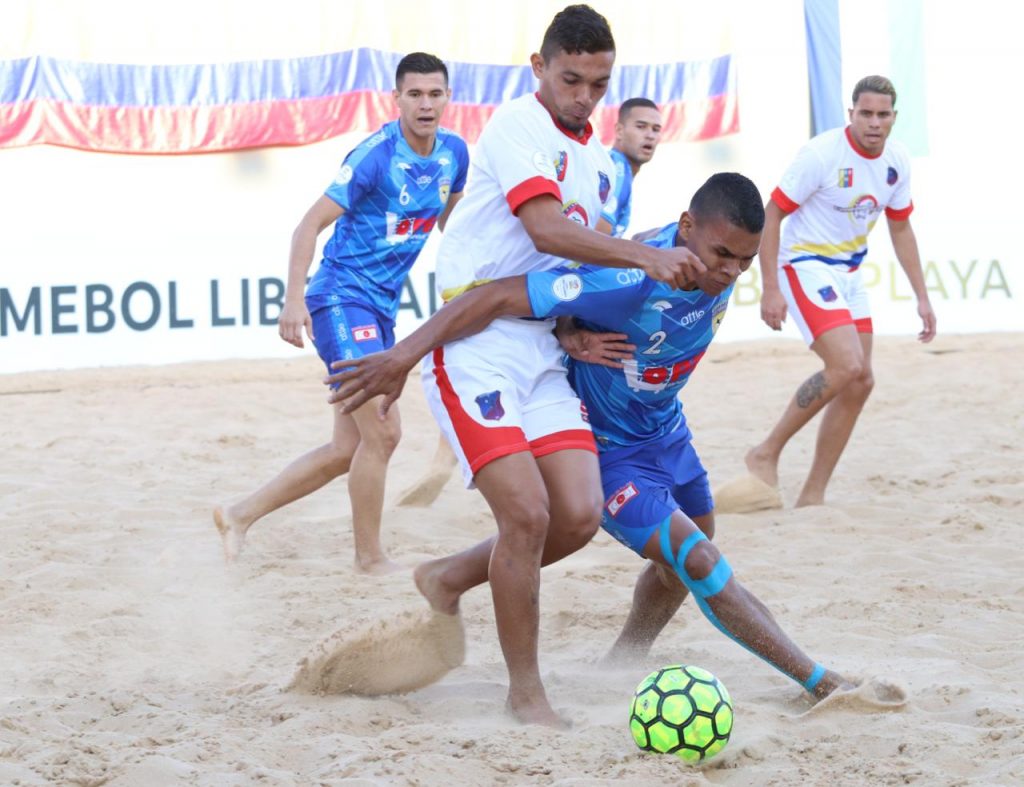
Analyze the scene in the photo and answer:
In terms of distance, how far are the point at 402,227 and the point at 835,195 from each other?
2.34m

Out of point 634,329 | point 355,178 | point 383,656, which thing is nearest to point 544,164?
point 634,329

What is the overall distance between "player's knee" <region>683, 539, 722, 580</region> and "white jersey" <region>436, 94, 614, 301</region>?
961 mm

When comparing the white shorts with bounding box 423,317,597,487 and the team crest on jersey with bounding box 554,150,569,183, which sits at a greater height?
the team crest on jersey with bounding box 554,150,569,183

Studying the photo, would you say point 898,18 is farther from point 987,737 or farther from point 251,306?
point 987,737

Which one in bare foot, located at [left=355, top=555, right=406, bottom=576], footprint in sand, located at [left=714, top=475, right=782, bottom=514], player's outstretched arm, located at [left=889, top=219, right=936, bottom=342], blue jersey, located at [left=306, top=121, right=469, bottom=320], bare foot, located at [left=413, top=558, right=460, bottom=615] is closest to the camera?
bare foot, located at [left=413, top=558, right=460, bottom=615]

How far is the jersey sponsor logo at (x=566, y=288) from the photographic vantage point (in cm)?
377

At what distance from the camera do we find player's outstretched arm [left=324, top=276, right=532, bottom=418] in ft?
12.3

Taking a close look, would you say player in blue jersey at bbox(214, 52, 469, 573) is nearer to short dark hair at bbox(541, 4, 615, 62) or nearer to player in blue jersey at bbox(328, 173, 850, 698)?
player in blue jersey at bbox(328, 173, 850, 698)

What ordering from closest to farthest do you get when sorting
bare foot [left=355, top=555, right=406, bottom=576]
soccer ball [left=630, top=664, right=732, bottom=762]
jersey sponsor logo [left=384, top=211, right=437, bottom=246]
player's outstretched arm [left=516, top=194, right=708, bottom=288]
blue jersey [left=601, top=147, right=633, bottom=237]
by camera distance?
soccer ball [left=630, top=664, right=732, bottom=762]
player's outstretched arm [left=516, top=194, right=708, bottom=288]
bare foot [left=355, top=555, right=406, bottom=576]
jersey sponsor logo [left=384, top=211, right=437, bottom=246]
blue jersey [left=601, top=147, right=633, bottom=237]

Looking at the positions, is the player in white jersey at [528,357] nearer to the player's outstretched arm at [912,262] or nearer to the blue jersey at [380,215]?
the blue jersey at [380,215]

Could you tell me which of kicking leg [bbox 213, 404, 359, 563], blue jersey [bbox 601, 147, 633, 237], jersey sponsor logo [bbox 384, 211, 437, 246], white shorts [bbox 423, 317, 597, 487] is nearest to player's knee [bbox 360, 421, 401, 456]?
kicking leg [bbox 213, 404, 359, 563]

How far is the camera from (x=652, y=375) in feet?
12.8

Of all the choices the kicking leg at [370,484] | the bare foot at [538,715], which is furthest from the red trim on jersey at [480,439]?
the kicking leg at [370,484]

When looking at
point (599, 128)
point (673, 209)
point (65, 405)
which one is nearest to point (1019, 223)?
point (673, 209)
